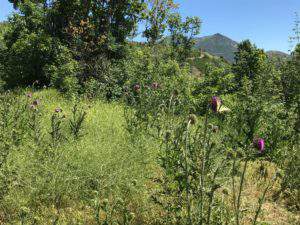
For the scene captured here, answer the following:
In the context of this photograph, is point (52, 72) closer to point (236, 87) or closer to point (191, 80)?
point (191, 80)

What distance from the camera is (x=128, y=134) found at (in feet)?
20.9

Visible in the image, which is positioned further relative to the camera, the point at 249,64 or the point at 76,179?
the point at 249,64

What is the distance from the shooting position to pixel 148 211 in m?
3.72

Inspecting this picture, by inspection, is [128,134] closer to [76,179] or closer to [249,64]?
[76,179]

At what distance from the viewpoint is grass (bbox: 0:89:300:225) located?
140 inches

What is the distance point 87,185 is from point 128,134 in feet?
7.45

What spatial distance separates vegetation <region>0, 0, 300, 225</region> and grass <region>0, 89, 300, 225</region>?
0.06 feet

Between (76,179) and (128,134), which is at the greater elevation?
(128,134)

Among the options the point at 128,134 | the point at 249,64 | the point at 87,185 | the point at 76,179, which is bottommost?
the point at 87,185

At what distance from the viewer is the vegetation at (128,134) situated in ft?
11.0

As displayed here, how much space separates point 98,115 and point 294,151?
4.52 metres

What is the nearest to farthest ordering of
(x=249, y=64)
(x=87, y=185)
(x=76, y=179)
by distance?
1. (x=76, y=179)
2. (x=87, y=185)
3. (x=249, y=64)

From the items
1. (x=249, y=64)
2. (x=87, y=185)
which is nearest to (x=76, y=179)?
(x=87, y=185)

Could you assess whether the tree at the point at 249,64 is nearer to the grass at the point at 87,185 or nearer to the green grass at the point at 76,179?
the grass at the point at 87,185
